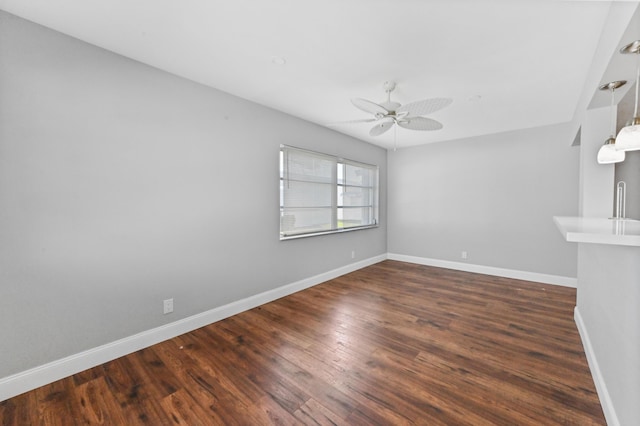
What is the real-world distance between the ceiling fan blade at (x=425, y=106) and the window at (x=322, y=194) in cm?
167

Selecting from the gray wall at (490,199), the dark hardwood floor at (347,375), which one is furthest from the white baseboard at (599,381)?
the gray wall at (490,199)

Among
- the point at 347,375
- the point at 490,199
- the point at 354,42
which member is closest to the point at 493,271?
the point at 490,199

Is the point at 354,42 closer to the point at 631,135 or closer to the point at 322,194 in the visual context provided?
the point at 631,135

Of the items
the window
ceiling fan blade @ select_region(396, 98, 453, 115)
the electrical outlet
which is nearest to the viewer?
ceiling fan blade @ select_region(396, 98, 453, 115)

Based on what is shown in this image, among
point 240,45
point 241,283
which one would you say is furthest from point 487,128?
point 241,283

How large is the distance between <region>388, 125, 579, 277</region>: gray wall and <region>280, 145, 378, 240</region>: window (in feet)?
2.73

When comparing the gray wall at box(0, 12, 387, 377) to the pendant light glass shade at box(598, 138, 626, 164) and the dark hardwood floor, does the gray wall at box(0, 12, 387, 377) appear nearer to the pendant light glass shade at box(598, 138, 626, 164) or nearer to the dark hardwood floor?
the dark hardwood floor

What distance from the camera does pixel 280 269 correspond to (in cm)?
340

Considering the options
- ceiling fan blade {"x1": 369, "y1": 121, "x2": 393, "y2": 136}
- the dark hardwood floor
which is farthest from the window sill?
ceiling fan blade {"x1": 369, "y1": 121, "x2": 393, "y2": 136}

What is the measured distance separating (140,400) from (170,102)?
2408 millimetres

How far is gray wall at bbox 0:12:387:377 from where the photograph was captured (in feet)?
5.57

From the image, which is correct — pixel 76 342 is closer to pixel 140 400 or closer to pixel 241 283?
pixel 140 400

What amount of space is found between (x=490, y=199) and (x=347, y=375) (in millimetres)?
4044

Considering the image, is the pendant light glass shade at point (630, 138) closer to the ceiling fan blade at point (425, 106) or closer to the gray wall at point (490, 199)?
the ceiling fan blade at point (425, 106)
